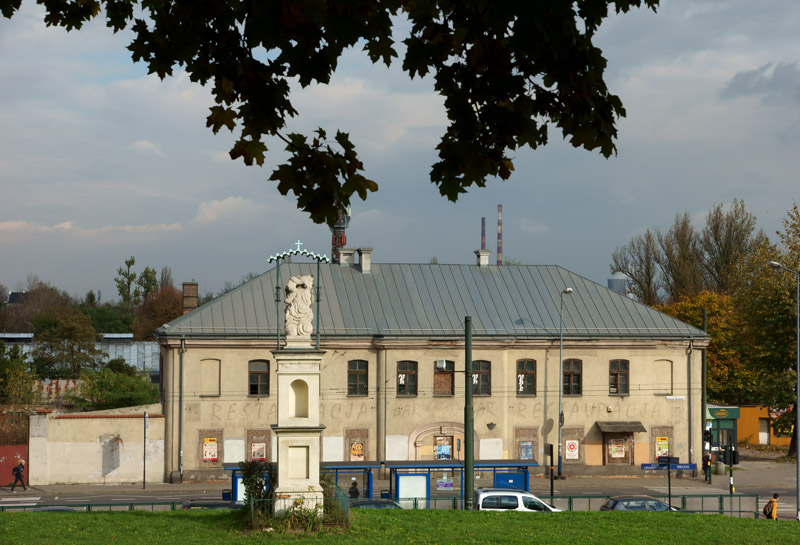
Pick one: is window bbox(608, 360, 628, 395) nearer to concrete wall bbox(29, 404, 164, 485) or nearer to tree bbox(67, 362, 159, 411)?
concrete wall bbox(29, 404, 164, 485)

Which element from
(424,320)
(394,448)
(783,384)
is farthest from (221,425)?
(783,384)

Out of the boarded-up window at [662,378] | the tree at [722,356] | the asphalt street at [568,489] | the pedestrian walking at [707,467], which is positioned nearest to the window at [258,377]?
the asphalt street at [568,489]

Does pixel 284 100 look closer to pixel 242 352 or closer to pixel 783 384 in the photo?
pixel 242 352

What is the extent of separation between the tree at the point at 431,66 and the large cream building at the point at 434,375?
34.3 m

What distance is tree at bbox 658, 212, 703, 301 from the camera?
75.1m

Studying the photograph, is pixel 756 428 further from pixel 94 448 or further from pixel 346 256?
pixel 94 448

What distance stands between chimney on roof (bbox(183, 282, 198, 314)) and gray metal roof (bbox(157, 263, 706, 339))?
9.85 metres

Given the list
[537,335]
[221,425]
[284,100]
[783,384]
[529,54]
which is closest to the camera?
[529,54]

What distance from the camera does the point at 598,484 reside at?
42.5 m

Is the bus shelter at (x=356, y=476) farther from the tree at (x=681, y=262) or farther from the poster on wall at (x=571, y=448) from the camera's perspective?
the tree at (x=681, y=262)

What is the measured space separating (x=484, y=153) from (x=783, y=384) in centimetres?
4679

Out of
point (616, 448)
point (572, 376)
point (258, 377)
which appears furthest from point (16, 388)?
point (616, 448)

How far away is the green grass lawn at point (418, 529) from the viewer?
19.7 m

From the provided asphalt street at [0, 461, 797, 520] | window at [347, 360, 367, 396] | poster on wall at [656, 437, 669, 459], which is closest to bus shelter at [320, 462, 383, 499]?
asphalt street at [0, 461, 797, 520]
